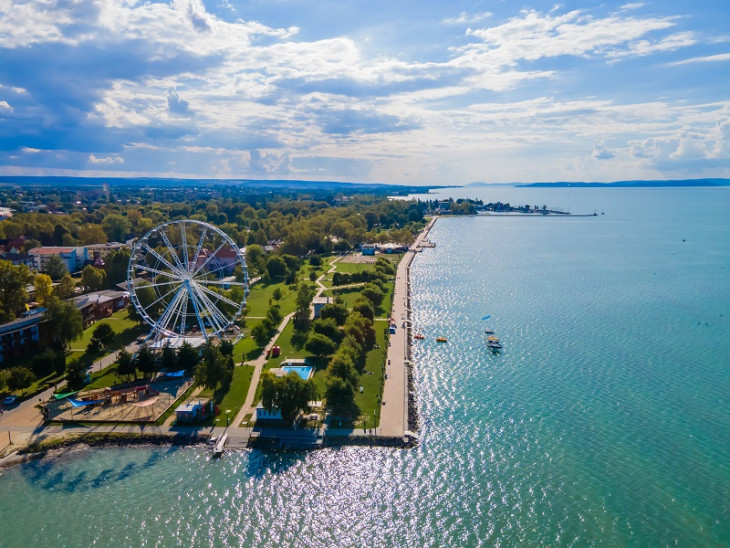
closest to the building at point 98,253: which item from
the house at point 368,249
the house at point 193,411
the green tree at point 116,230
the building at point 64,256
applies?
the building at point 64,256

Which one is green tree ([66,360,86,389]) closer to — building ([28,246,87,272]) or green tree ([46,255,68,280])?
green tree ([46,255,68,280])

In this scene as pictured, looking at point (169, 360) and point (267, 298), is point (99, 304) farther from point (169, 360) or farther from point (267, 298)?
point (169, 360)

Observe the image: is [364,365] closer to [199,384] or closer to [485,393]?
[485,393]

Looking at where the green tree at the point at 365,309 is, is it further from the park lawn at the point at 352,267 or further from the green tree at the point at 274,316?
the park lawn at the point at 352,267

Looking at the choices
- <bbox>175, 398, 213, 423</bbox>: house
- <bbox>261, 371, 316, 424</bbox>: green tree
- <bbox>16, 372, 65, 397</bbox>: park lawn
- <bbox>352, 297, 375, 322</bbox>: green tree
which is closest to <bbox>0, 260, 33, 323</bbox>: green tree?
<bbox>16, 372, 65, 397</bbox>: park lawn

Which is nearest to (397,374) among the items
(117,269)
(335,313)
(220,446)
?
(335,313)
